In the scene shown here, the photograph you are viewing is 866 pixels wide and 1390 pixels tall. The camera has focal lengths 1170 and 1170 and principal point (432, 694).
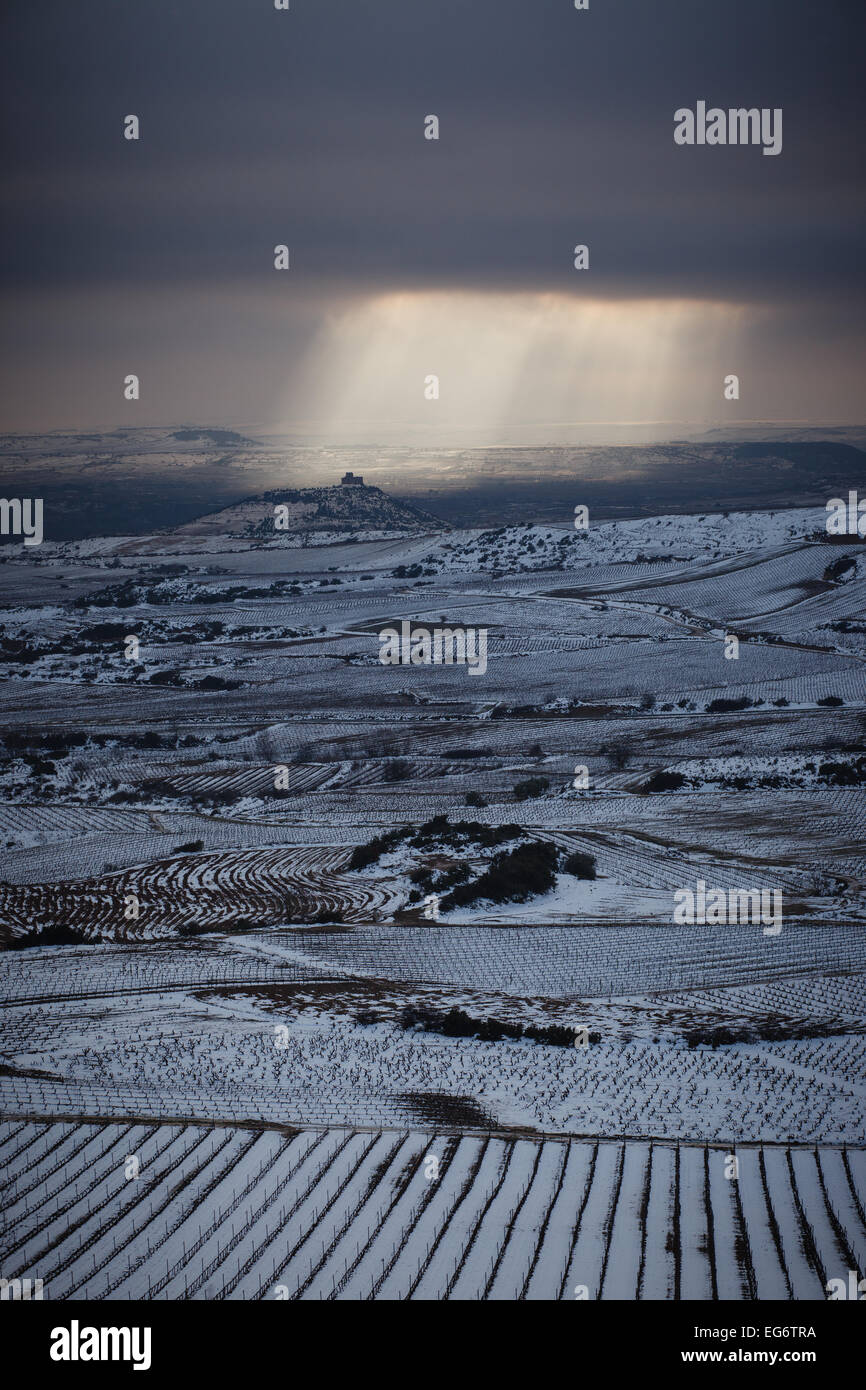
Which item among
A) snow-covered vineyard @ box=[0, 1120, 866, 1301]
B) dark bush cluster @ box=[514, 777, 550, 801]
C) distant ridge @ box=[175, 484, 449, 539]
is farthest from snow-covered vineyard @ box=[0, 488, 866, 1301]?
distant ridge @ box=[175, 484, 449, 539]

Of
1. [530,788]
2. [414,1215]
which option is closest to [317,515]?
[530,788]

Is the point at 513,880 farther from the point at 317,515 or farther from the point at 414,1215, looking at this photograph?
the point at 317,515

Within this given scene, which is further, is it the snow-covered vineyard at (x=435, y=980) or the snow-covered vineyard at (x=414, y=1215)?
the snow-covered vineyard at (x=435, y=980)

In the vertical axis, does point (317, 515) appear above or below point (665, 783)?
above

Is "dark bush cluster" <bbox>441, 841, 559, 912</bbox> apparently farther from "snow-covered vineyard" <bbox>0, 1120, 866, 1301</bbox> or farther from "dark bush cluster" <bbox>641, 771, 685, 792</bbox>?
"snow-covered vineyard" <bbox>0, 1120, 866, 1301</bbox>

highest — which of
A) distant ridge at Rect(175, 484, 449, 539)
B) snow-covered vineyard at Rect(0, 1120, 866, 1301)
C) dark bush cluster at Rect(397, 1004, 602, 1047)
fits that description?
distant ridge at Rect(175, 484, 449, 539)

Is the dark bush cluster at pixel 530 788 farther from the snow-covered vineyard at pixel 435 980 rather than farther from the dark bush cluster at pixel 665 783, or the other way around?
the dark bush cluster at pixel 665 783

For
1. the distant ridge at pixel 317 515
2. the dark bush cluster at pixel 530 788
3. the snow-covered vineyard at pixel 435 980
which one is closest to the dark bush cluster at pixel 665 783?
the snow-covered vineyard at pixel 435 980
